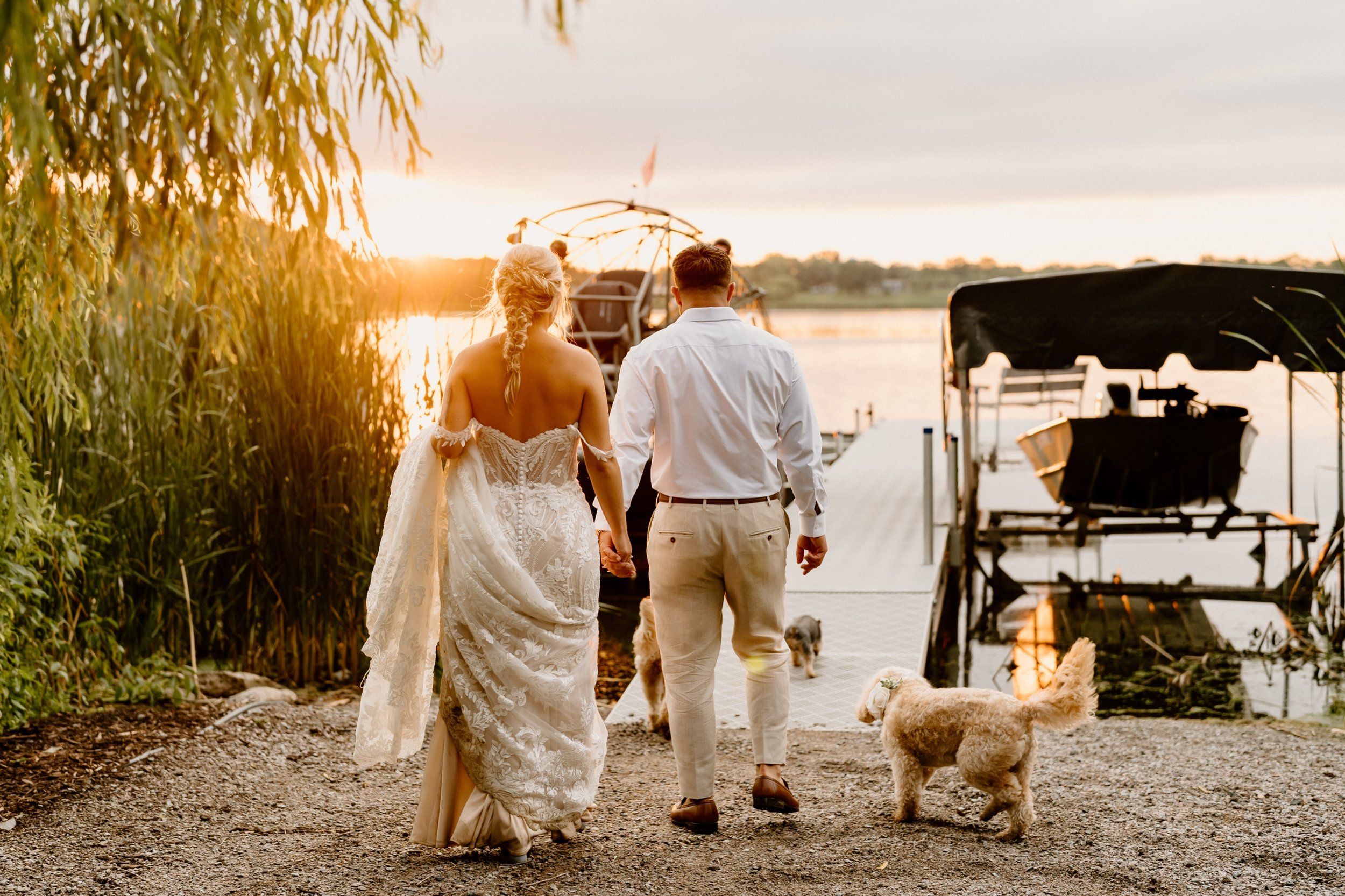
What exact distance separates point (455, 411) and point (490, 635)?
701 mm

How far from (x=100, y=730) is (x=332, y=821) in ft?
5.03

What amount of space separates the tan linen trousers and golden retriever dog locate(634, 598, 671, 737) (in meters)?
1.26

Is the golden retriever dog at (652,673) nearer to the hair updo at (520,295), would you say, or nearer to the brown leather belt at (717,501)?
the brown leather belt at (717,501)

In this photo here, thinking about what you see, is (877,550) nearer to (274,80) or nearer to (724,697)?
(724,697)

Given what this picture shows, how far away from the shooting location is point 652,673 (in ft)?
17.2

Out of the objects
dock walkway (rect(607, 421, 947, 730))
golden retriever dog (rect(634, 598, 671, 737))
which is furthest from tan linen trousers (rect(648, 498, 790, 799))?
dock walkway (rect(607, 421, 947, 730))

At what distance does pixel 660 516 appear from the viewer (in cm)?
396

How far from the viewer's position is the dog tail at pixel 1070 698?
3729mm

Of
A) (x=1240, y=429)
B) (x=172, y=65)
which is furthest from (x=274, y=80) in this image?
(x=1240, y=429)

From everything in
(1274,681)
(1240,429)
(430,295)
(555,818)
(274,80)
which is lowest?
(1274,681)

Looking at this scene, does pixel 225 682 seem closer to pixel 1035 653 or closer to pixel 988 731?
pixel 988 731

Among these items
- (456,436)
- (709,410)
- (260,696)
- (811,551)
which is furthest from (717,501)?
(260,696)

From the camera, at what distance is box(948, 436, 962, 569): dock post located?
9.17 meters

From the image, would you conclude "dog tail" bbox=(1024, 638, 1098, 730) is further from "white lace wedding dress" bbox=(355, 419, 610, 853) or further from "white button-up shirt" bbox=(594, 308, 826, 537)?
"white lace wedding dress" bbox=(355, 419, 610, 853)
